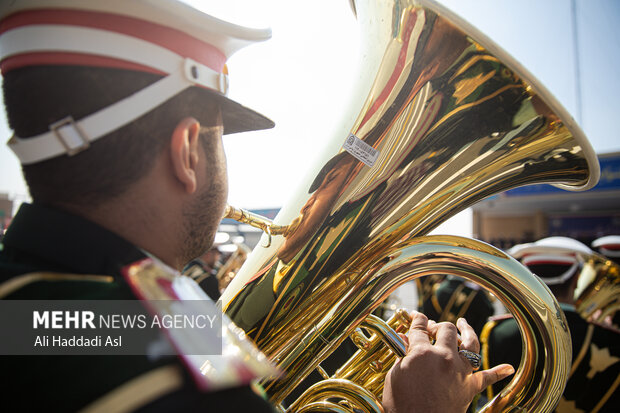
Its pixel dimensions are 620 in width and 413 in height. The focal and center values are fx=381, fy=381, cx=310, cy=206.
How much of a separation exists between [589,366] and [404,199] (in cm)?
202

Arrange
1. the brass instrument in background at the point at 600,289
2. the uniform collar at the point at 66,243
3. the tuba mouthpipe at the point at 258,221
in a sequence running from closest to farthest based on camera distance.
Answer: the uniform collar at the point at 66,243
the tuba mouthpipe at the point at 258,221
the brass instrument in background at the point at 600,289

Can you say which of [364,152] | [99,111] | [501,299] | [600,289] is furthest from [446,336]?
[600,289]

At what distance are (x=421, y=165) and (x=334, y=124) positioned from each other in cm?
36

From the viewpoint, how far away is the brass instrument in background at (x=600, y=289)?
387cm

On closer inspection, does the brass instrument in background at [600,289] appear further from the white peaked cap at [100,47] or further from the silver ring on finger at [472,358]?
the white peaked cap at [100,47]

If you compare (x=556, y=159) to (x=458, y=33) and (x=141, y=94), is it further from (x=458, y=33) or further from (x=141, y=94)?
(x=141, y=94)

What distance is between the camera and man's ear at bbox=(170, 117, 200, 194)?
85cm

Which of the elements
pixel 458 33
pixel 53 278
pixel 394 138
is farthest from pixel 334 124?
pixel 53 278

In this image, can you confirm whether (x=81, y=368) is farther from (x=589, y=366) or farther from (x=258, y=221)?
(x=589, y=366)

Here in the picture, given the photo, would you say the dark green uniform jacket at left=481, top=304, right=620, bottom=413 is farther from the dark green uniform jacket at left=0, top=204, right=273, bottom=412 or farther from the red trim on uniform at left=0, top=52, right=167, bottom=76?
the red trim on uniform at left=0, top=52, right=167, bottom=76

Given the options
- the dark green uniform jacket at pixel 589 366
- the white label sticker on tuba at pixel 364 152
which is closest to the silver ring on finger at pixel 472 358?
the white label sticker on tuba at pixel 364 152

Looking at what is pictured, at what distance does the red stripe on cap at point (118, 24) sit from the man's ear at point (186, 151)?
7.0 inches

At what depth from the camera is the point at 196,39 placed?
941 millimetres

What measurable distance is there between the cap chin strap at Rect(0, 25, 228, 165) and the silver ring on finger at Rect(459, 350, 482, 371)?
46.2 inches
